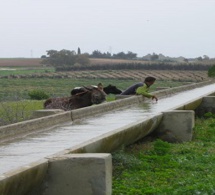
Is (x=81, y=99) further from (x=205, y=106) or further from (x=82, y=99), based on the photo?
(x=205, y=106)

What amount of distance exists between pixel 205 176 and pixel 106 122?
3.34 metres

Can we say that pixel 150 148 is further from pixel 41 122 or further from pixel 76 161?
pixel 76 161

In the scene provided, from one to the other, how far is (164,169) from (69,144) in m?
1.39

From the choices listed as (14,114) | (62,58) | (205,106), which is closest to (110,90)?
(205,106)

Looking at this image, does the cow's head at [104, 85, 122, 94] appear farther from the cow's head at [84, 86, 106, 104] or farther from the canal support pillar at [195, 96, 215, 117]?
the canal support pillar at [195, 96, 215, 117]

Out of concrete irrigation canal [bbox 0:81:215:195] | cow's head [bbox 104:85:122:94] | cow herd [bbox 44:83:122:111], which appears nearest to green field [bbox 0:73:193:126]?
cow herd [bbox 44:83:122:111]

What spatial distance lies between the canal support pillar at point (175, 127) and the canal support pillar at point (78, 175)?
5.16 m

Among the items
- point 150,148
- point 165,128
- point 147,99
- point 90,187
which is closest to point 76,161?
point 90,187

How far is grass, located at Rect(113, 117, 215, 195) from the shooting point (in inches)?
289

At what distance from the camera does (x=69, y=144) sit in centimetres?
819

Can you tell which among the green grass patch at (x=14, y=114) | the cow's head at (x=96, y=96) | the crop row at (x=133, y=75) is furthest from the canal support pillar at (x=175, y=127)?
the crop row at (x=133, y=75)

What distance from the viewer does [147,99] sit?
17.6 m

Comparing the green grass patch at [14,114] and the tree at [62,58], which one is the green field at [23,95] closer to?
the green grass patch at [14,114]

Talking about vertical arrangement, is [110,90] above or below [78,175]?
below
